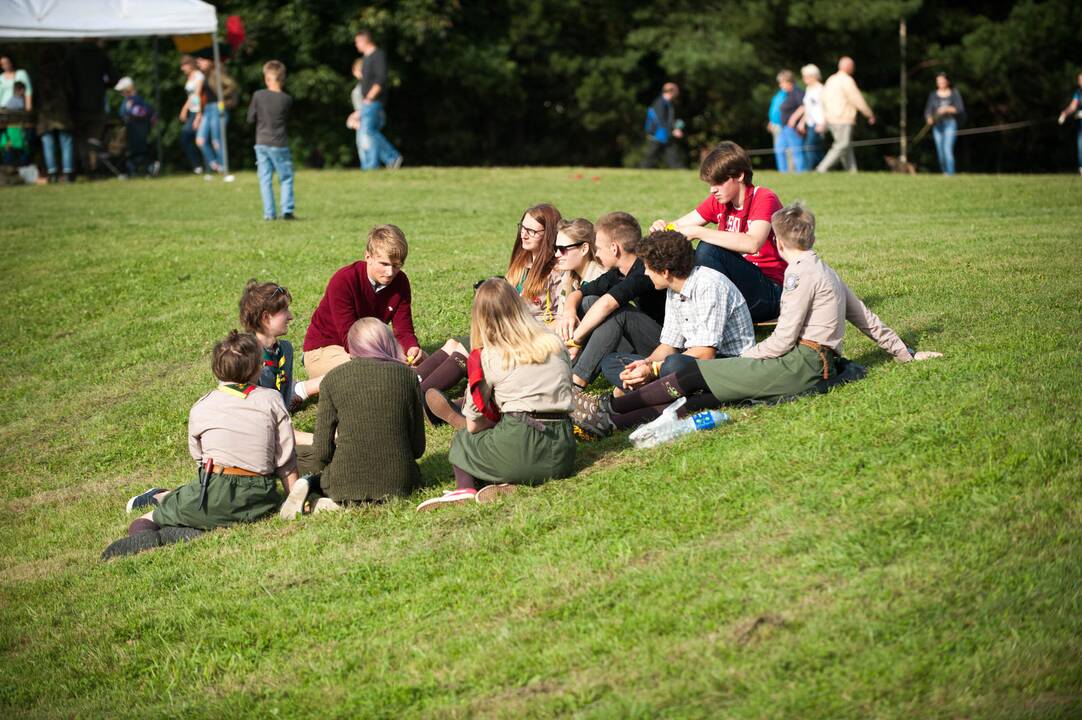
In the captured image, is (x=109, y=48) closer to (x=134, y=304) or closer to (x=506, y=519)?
(x=134, y=304)

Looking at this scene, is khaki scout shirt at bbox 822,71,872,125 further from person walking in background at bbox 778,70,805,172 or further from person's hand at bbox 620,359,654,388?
person's hand at bbox 620,359,654,388

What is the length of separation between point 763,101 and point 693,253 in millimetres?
26399

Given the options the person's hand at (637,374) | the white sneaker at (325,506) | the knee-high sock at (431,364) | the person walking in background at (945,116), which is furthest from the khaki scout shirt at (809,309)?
the person walking in background at (945,116)

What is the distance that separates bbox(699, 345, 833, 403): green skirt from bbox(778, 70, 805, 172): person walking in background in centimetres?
1668

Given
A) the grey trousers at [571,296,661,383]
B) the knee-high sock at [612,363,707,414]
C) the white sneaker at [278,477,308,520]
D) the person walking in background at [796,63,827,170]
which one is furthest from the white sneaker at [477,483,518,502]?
the person walking in background at [796,63,827,170]

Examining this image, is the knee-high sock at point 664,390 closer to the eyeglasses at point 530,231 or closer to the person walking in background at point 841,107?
the eyeglasses at point 530,231

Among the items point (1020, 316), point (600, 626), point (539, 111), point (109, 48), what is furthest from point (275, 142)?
point (539, 111)

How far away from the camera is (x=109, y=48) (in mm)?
31797

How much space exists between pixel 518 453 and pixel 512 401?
0.98ft

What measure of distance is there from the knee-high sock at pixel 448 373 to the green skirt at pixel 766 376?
2.02 meters

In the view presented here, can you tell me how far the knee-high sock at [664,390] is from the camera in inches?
286

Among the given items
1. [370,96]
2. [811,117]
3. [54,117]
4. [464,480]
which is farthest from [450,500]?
[54,117]

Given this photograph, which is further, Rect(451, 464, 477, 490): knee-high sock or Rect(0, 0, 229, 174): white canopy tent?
Rect(0, 0, 229, 174): white canopy tent

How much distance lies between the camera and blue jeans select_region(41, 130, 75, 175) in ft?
75.6
